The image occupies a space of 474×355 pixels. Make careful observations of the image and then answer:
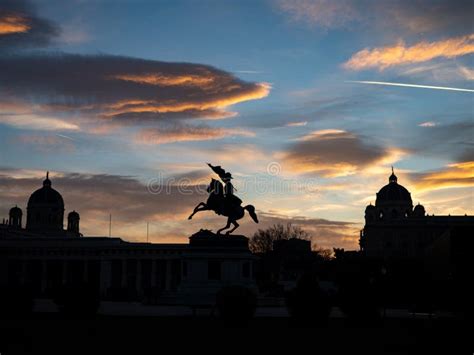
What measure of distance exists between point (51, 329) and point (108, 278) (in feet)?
385

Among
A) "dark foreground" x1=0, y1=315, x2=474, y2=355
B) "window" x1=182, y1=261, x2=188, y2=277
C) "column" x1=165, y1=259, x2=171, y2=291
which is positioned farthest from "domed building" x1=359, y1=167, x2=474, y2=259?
"dark foreground" x1=0, y1=315, x2=474, y2=355

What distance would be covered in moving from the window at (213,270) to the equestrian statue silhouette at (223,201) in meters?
4.11

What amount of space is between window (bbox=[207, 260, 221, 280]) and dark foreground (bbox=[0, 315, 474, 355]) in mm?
17567

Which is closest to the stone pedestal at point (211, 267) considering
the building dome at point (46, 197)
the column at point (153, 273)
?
the column at point (153, 273)

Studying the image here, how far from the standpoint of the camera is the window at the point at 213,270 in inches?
2178

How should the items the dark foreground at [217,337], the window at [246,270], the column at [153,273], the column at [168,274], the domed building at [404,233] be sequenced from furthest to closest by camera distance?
1. the domed building at [404,233]
2. the column at [153,273]
3. the column at [168,274]
4. the window at [246,270]
5. the dark foreground at [217,337]

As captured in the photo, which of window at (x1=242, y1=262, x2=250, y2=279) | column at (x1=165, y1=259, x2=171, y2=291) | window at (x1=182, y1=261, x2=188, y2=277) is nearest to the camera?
window at (x1=182, y1=261, x2=188, y2=277)

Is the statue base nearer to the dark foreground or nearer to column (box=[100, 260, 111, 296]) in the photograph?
the dark foreground

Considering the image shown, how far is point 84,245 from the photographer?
153 metres

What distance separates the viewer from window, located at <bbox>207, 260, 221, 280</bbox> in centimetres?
5531

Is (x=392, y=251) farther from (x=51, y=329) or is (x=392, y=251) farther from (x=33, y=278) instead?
(x=51, y=329)

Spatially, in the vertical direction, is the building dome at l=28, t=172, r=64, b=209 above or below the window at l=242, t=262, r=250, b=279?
above

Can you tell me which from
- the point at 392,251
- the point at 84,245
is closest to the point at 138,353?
the point at 84,245

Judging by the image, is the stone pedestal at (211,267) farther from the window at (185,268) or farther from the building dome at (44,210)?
the building dome at (44,210)
